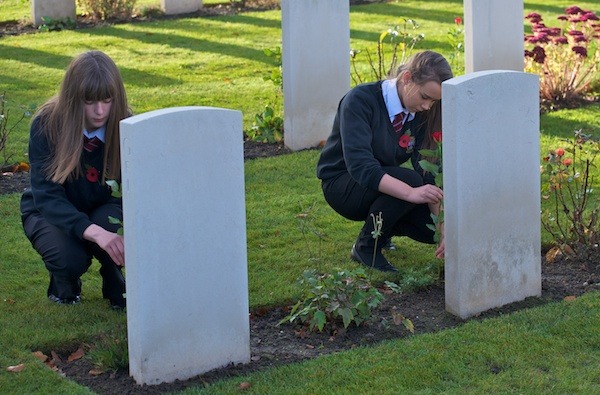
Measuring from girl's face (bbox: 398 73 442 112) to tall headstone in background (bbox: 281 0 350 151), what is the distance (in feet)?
9.69

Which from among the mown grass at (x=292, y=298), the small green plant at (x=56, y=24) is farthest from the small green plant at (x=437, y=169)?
the small green plant at (x=56, y=24)

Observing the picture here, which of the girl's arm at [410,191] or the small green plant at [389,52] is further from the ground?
the small green plant at [389,52]

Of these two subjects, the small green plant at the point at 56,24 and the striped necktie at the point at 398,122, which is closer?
the striped necktie at the point at 398,122

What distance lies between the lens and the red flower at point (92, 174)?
497 cm

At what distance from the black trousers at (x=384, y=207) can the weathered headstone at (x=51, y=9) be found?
28.5 ft

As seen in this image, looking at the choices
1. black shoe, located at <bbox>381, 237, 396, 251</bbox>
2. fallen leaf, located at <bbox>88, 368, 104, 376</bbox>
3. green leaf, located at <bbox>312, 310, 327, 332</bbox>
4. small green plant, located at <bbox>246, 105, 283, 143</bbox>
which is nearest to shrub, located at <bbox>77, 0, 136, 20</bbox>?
small green plant, located at <bbox>246, 105, 283, 143</bbox>

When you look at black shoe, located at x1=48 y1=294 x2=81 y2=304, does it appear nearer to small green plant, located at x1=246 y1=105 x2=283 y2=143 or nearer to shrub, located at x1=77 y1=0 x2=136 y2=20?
small green plant, located at x1=246 y1=105 x2=283 y2=143

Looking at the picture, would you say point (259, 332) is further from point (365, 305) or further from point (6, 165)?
point (6, 165)

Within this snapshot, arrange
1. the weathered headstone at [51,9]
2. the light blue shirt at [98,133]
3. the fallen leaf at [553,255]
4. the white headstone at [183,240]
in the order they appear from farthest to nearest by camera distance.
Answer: the weathered headstone at [51,9]
the fallen leaf at [553,255]
the light blue shirt at [98,133]
the white headstone at [183,240]

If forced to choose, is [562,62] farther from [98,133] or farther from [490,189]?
[98,133]

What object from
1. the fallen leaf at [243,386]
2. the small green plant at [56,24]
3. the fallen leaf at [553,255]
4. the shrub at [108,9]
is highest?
the shrub at [108,9]

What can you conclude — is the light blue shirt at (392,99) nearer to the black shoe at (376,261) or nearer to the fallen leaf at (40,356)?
the black shoe at (376,261)

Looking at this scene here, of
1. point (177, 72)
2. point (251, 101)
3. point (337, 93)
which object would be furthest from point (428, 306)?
point (177, 72)

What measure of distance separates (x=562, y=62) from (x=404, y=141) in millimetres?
4574
